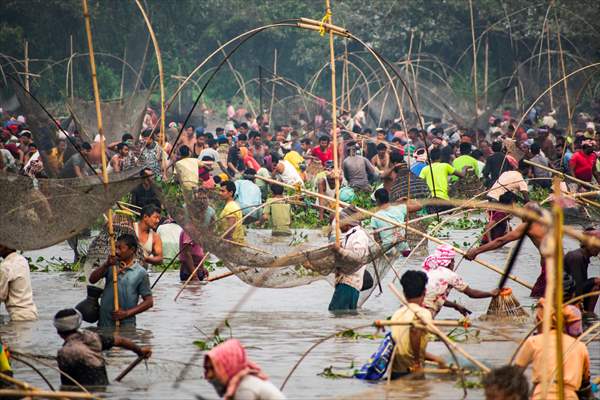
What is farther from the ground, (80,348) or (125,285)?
(125,285)

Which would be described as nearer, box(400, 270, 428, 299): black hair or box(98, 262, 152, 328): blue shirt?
box(400, 270, 428, 299): black hair

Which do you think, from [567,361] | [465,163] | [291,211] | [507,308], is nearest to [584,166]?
[465,163]

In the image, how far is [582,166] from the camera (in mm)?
18438

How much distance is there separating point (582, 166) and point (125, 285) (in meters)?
10.3

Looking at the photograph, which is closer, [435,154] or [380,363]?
[380,363]

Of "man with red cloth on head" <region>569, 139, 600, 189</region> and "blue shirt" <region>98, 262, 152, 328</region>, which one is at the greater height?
"man with red cloth on head" <region>569, 139, 600, 189</region>

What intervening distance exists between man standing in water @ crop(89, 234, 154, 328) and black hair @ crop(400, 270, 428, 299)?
2675 mm

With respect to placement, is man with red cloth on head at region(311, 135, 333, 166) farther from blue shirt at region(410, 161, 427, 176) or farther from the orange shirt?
the orange shirt

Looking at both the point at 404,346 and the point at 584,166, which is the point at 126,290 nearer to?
the point at 404,346

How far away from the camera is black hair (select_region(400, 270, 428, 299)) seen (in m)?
7.95

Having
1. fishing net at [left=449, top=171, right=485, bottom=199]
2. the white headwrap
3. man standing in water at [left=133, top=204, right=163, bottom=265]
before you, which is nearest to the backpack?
the white headwrap

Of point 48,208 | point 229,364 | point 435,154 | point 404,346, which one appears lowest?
point 404,346

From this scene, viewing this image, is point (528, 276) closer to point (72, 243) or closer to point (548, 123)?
point (72, 243)

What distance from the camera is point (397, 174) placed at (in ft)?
54.1
